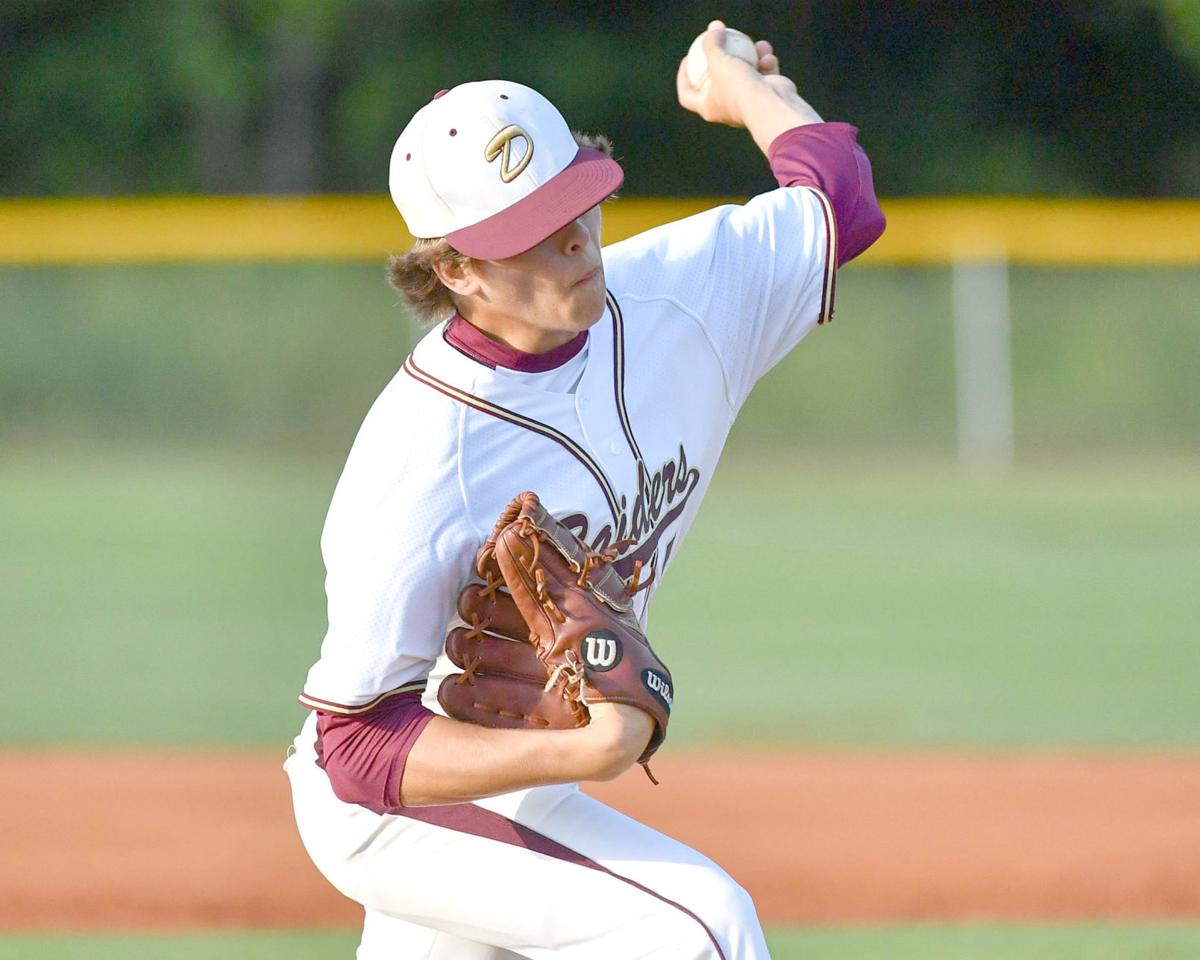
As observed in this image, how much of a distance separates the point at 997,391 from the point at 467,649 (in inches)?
504

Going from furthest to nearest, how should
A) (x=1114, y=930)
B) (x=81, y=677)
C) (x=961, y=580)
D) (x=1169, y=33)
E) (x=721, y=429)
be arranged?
(x=1169, y=33)
(x=961, y=580)
(x=81, y=677)
(x=1114, y=930)
(x=721, y=429)

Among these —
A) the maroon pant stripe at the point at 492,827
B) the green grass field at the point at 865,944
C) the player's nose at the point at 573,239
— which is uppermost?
the player's nose at the point at 573,239

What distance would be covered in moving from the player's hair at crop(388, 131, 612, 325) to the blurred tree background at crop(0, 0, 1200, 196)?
1682 cm

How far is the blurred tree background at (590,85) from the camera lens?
19672mm

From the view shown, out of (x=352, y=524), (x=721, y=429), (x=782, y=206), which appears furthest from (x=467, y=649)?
(x=782, y=206)

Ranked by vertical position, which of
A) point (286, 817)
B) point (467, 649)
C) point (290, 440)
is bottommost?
point (467, 649)

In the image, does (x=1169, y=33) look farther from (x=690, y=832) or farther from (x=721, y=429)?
(x=721, y=429)

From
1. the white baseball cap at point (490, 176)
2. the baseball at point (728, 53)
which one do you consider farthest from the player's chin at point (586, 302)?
the baseball at point (728, 53)

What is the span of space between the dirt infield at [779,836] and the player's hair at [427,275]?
2449mm

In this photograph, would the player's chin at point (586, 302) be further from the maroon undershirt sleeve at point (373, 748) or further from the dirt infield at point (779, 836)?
the dirt infield at point (779, 836)

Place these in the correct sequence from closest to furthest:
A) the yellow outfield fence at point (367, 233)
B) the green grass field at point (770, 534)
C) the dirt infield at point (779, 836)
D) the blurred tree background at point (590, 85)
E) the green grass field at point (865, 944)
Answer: the green grass field at point (865, 944), the dirt infield at point (779, 836), the green grass field at point (770, 534), the yellow outfield fence at point (367, 233), the blurred tree background at point (590, 85)

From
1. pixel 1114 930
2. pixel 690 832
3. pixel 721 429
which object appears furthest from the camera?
pixel 690 832

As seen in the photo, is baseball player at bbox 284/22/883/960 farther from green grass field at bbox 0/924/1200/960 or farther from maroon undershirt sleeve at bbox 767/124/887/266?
green grass field at bbox 0/924/1200/960

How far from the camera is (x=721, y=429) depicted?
3.04 m
